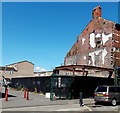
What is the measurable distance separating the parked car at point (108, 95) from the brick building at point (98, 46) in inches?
459

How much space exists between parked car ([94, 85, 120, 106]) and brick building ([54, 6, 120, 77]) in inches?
459

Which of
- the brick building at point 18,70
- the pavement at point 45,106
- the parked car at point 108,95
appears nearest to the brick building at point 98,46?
the parked car at point 108,95

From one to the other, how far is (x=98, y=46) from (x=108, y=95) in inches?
795

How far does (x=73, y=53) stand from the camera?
4506 centimetres

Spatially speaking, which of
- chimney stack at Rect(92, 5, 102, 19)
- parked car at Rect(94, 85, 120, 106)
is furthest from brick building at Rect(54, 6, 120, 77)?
parked car at Rect(94, 85, 120, 106)

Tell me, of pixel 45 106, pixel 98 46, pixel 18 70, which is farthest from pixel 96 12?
pixel 18 70

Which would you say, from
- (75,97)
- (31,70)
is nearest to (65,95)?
(75,97)

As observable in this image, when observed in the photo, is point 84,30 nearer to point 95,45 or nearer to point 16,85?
point 95,45

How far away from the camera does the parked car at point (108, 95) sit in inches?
725

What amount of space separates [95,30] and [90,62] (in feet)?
20.0

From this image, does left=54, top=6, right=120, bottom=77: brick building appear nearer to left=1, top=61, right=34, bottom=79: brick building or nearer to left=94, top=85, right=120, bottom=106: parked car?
left=94, top=85, right=120, bottom=106: parked car

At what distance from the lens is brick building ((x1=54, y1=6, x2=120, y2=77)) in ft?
114

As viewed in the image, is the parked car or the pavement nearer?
the pavement

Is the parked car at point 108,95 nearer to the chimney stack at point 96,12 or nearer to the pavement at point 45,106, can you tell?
the pavement at point 45,106
